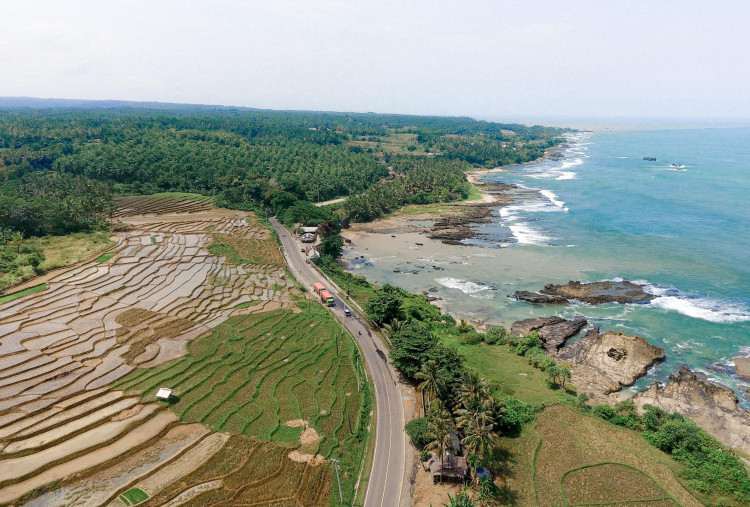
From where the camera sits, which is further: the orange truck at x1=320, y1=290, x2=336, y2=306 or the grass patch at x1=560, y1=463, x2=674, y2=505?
the orange truck at x1=320, y1=290, x2=336, y2=306

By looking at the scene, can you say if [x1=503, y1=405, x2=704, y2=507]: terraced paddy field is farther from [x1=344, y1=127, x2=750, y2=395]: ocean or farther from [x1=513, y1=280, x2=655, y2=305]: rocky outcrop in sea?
[x1=513, y1=280, x2=655, y2=305]: rocky outcrop in sea

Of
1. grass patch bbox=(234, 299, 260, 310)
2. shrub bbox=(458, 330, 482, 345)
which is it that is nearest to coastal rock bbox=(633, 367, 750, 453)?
shrub bbox=(458, 330, 482, 345)

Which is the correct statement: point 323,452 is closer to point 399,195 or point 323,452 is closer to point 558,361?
point 558,361

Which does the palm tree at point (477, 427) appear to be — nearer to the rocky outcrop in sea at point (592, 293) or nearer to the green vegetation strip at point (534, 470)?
the green vegetation strip at point (534, 470)

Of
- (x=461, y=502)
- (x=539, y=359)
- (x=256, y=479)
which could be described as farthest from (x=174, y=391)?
(x=539, y=359)

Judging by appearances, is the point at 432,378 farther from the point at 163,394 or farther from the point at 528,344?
the point at 163,394

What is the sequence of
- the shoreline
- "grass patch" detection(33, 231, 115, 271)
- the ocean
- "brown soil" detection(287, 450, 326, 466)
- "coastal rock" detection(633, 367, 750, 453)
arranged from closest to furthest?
"brown soil" detection(287, 450, 326, 466) < "coastal rock" detection(633, 367, 750, 453) < the shoreline < the ocean < "grass patch" detection(33, 231, 115, 271)

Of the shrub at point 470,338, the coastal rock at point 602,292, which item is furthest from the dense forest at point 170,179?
the coastal rock at point 602,292
